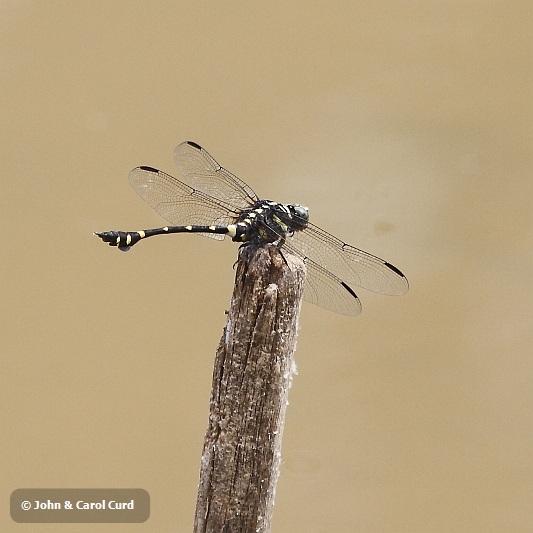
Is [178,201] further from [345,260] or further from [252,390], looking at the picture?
[252,390]

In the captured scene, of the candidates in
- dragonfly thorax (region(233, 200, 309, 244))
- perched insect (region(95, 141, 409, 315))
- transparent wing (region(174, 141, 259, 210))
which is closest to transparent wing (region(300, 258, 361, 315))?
perched insect (region(95, 141, 409, 315))

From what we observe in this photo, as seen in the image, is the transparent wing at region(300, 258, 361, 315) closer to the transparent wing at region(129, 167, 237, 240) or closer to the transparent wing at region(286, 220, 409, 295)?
the transparent wing at region(286, 220, 409, 295)

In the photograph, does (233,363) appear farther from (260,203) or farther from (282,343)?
(260,203)

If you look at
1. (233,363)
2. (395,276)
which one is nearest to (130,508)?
(233,363)

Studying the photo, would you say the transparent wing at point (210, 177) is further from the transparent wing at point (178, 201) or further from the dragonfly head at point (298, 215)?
the dragonfly head at point (298, 215)

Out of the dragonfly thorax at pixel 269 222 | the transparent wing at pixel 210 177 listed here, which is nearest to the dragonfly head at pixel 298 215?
the dragonfly thorax at pixel 269 222

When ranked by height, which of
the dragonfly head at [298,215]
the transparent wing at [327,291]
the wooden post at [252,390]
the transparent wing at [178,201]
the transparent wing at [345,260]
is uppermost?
the transparent wing at [178,201]

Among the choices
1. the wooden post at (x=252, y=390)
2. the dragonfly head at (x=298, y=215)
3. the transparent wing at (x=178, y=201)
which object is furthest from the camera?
the transparent wing at (x=178, y=201)
